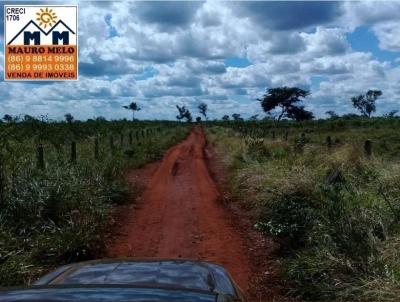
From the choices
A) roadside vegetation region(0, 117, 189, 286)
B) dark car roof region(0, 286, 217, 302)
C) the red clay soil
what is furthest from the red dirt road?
dark car roof region(0, 286, 217, 302)

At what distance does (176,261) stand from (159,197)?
9.39m

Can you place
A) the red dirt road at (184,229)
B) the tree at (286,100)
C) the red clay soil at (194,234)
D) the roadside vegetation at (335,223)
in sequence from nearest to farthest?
the roadside vegetation at (335,223), the red clay soil at (194,234), the red dirt road at (184,229), the tree at (286,100)

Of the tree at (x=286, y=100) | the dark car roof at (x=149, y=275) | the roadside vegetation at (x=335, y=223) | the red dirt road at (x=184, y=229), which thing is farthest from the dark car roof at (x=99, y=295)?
the tree at (x=286, y=100)

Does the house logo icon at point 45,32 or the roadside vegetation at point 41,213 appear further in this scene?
the house logo icon at point 45,32

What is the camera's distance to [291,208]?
28.4ft

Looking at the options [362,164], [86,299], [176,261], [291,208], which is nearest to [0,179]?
[291,208]

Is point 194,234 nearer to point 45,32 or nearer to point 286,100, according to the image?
point 45,32

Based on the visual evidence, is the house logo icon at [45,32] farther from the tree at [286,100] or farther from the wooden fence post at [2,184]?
the tree at [286,100]

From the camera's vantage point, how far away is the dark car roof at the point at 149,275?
2.99 metres

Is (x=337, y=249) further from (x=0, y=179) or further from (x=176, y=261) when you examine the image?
(x=0, y=179)

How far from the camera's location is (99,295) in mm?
2354

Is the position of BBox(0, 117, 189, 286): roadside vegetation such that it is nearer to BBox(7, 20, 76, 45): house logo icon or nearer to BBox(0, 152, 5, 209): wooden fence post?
BBox(0, 152, 5, 209): wooden fence post

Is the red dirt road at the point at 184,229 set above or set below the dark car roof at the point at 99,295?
below

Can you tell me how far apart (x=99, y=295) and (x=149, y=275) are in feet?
2.66
